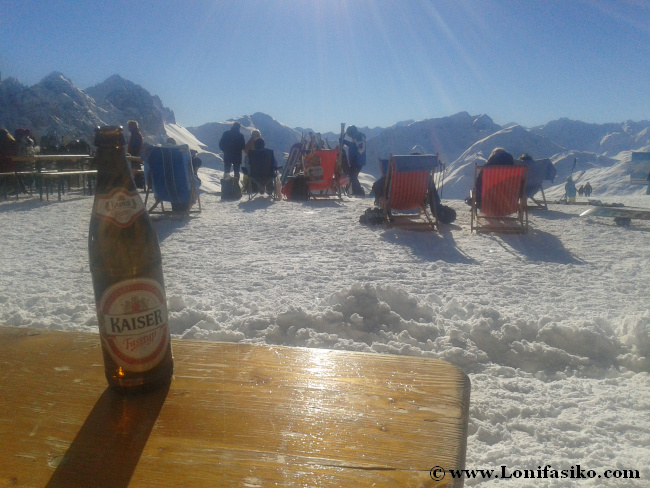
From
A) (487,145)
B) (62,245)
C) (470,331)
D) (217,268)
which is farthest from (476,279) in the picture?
(487,145)

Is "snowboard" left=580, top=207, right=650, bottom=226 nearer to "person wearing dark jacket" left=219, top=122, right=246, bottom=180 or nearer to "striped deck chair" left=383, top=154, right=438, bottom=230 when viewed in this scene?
"striped deck chair" left=383, top=154, right=438, bottom=230

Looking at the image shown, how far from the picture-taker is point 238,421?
76cm

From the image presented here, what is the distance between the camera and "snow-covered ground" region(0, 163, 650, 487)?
2127 millimetres

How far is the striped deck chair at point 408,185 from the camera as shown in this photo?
6.88 m

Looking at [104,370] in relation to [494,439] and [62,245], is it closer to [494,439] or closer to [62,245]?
[494,439]

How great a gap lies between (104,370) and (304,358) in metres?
0.43

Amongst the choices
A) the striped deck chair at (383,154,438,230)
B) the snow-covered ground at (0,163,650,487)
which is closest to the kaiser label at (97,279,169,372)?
the snow-covered ground at (0,163,650,487)

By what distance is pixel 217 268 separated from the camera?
474cm

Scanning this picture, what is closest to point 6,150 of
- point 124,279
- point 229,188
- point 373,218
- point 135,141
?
point 135,141

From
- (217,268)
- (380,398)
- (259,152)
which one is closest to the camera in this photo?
(380,398)

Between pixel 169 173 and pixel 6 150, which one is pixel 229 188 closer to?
pixel 169 173

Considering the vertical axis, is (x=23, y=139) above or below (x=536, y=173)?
above

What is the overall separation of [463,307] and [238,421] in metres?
2.93

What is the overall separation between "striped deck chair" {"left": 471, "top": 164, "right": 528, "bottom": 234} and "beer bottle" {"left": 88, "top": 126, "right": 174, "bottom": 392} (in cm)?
638
